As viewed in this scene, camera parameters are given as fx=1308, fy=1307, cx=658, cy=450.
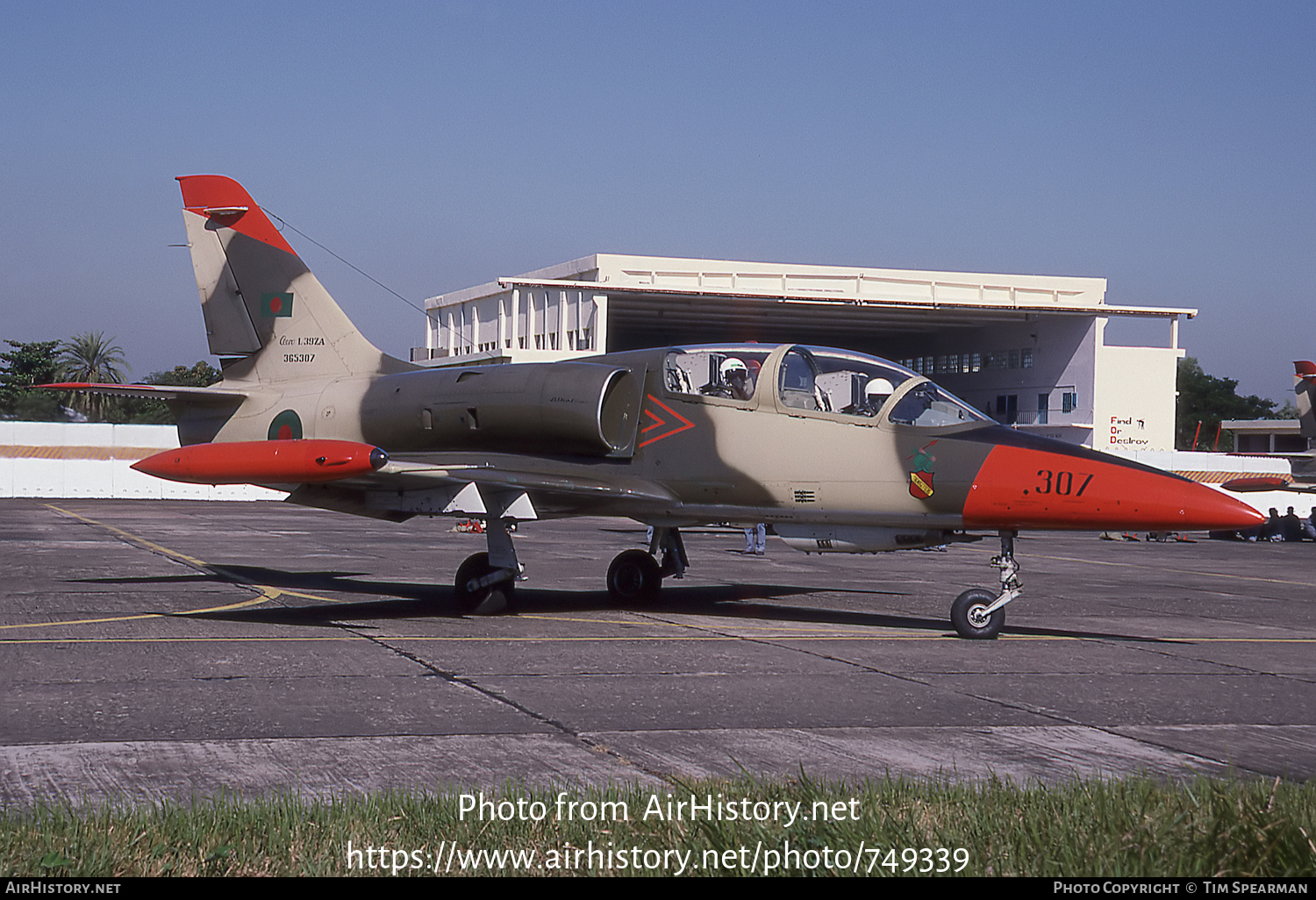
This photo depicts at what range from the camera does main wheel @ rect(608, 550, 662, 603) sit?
50.4 ft

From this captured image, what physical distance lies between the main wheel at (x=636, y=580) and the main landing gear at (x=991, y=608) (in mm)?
4119

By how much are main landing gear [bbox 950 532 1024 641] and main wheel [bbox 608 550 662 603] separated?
13.5 feet

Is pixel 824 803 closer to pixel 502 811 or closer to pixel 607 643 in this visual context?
pixel 502 811

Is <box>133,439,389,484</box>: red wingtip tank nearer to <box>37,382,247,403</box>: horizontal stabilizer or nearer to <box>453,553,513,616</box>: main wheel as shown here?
<box>453,553,513,616</box>: main wheel

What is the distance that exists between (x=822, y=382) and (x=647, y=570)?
3.57m

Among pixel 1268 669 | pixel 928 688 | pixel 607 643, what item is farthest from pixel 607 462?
pixel 1268 669

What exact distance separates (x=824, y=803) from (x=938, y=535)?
24.4 feet

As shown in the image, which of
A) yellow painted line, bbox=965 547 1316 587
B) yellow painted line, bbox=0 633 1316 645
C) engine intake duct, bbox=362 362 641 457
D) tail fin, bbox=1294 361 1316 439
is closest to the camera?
yellow painted line, bbox=0 633 1316 645

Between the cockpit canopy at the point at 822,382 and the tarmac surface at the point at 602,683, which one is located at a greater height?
the cockpit canopy at the point at 822,382

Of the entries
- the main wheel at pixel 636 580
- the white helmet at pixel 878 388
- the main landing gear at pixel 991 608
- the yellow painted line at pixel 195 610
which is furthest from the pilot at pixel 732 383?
the yellow painted line at pixel 195 610

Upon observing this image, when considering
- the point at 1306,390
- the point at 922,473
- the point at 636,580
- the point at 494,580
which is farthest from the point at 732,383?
the point at 1306,390

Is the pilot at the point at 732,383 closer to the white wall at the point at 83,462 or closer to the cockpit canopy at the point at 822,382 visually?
the cockpit canopy at the point at 822,382

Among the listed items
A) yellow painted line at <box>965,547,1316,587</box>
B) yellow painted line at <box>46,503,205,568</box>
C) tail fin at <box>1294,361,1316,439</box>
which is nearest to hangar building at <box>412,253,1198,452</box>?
tail fin at <box>1294,361,1316,439</box>

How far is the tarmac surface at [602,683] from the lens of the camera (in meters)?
6.64
